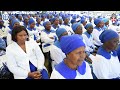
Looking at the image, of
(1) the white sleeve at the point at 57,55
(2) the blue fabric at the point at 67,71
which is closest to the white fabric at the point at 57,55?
(1) the white sleeve at the point at 57,55

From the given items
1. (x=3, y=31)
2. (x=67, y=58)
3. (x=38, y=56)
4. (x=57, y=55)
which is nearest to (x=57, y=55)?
(x=57, y=55)

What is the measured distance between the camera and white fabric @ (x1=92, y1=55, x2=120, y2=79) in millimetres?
2010

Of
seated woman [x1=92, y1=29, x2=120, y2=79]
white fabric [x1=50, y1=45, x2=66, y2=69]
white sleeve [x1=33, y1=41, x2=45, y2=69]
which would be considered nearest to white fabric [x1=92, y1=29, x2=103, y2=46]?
white fabric [x1=50, y1=45, x2=66, y2=69]

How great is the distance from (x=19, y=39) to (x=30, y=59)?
0.90ft

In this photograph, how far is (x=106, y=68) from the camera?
202 centimetres

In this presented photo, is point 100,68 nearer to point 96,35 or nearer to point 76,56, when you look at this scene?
point 76,56

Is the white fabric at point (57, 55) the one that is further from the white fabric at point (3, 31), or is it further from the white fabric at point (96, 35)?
the white fabric at point (3, 31)

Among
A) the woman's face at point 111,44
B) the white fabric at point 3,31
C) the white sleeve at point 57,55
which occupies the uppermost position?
the white fabric at point 3,31

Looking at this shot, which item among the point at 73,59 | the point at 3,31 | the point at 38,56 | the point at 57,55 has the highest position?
the point at 3,31

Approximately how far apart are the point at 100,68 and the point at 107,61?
10 centimetres

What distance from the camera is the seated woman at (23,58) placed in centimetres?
236

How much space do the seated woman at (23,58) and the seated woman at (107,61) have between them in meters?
0.69
